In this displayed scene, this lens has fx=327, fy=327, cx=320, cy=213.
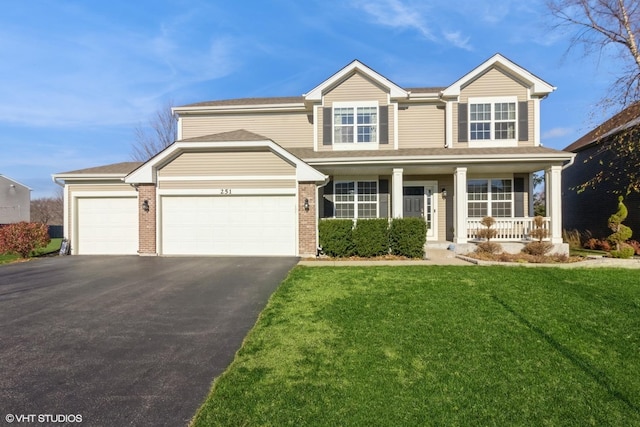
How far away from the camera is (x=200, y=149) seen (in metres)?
11.5

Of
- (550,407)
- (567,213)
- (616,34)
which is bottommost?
(550,407)

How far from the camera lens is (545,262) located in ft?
31.7

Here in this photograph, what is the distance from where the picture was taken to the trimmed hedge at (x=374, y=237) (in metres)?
10.6

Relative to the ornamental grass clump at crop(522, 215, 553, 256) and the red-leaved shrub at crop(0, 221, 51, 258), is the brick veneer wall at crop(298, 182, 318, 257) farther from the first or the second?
the red-leaved shrub at crop(0, 221, 51, 258)

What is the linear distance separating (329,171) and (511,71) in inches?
327

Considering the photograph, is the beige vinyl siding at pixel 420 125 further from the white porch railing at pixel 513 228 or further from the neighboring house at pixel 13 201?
the neighboring house at pixel 13 201

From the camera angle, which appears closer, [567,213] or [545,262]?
[545,262]

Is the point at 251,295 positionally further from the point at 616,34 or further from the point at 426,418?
the point at 616,34

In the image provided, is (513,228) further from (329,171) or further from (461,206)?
(329,171)

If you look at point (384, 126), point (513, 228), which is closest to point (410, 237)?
point (513, 228)

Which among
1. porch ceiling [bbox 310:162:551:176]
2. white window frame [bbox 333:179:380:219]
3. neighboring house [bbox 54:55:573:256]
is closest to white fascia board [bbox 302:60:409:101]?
neighboring house [bbox 54:55:573:256]

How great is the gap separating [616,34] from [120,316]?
62.0ft

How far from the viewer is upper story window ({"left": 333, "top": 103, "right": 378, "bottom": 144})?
13.3 meters

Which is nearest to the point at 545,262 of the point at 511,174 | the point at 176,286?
the point at 511,174
